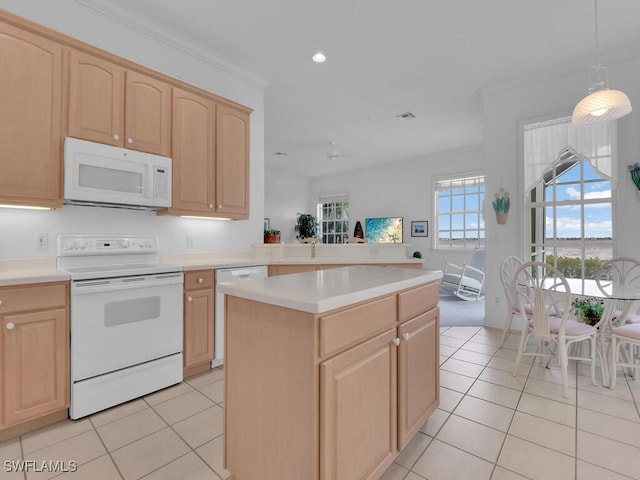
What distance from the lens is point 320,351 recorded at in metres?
1.04

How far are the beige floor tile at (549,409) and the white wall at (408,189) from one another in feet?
13.6

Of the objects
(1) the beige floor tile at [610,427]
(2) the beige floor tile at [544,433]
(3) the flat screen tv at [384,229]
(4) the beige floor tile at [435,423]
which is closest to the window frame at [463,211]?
(3) the flat screen tv at [384,229]

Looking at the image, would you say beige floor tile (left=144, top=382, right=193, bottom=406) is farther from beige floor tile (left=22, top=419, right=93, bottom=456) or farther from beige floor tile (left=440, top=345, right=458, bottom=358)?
beige floor tile (left=440, top=345, right=458, bottom=358)

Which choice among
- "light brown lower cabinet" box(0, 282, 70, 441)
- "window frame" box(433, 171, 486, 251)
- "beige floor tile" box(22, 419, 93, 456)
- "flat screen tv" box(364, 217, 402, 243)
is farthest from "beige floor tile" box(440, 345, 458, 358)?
"flat screen tv" box(364, 217, 402, 243)

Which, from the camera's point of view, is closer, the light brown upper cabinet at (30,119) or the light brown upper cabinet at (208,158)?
the light brown upper cabinet at (30,119)

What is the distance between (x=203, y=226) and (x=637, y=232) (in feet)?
14.1

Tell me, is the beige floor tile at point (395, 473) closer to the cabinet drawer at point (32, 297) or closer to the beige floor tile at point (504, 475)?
the beige floor tile at point (504, 475)

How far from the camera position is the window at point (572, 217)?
331cm

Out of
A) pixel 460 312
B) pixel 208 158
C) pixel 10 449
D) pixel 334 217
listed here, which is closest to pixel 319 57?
pixel 208 158

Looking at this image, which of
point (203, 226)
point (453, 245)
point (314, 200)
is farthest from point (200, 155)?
point (314, 200)

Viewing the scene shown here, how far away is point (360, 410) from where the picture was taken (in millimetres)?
1191

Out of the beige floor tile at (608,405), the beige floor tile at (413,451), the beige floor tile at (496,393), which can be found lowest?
the beige floor tile at (413,451)

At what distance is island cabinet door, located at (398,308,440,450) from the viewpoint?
1.44 m

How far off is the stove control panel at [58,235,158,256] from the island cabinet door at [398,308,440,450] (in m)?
2.30
